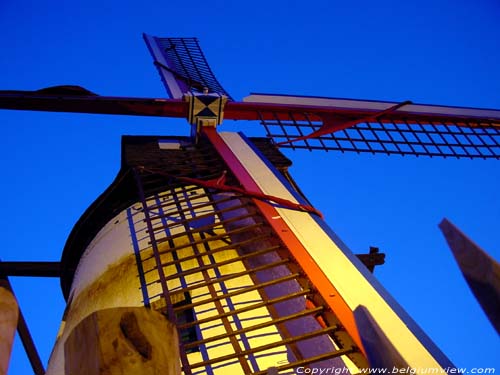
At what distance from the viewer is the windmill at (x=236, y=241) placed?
112 inches

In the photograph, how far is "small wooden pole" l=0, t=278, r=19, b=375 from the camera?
268 cm

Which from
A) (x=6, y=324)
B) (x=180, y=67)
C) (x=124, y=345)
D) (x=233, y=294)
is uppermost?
(x=180, y=67)

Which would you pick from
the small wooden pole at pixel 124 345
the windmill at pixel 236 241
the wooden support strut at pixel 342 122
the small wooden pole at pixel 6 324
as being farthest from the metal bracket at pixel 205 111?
the small wooden pole at pixel 124 345

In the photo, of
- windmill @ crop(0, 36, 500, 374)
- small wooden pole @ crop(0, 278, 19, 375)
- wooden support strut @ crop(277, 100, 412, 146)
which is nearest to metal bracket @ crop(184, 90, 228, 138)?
windmill @ crop(0, 36, 500, 374)

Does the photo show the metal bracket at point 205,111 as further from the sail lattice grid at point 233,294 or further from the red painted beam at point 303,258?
the sail lattice grid at point 233,294

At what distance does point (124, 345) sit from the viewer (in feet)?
4.07

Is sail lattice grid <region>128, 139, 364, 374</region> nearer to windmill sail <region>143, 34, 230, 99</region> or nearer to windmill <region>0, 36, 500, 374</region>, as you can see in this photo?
windmill <region>0, 36, 500, 374</region>

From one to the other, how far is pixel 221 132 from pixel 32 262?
8.13 feet

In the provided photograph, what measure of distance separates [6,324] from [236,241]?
1765mm

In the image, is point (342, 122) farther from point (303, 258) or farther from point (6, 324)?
point (6, 324)

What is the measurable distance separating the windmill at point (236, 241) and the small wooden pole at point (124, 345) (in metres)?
0.53

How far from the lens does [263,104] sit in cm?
696

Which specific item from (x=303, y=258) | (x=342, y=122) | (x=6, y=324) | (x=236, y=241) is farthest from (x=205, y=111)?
(x=6, y=324)

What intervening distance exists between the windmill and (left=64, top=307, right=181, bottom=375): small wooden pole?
527mm
